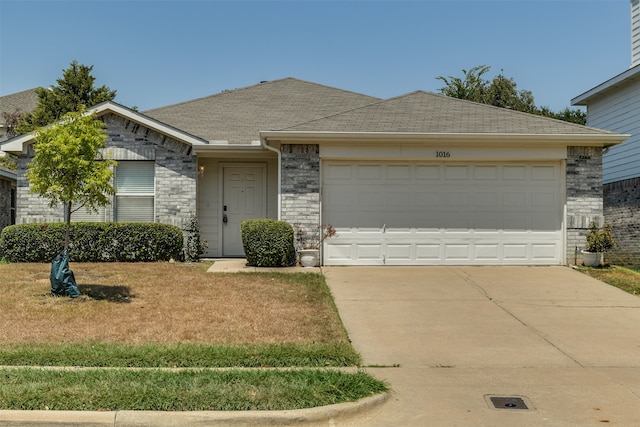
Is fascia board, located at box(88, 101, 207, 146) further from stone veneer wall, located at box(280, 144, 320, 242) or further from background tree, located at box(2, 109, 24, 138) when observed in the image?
background tree, located at box(2, 109, 24, 138)

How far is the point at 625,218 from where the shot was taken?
1678cm

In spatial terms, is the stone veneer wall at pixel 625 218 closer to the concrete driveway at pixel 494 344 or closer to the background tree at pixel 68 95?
the concrete driveway at pixel 494 344

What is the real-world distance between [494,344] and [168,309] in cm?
471

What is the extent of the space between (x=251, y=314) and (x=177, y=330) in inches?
49.0

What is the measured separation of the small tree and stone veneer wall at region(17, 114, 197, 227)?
521 cm

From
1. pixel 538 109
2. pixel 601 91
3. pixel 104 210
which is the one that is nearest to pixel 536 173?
pixel 601 91

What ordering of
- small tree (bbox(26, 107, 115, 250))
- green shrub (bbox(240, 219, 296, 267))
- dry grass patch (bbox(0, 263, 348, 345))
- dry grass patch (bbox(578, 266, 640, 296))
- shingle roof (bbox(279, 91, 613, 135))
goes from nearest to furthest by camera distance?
dry grass patch (bbox(0, 263, 348, 345)) → small tree (bbox(26, 107, 115, 250)) → dry grass patch (bbox(578, 266, 640, 296)) → green shrub (bbox(240, 219, 296, 267)) → shingle roof (bbox(279, 91, 613, 135))

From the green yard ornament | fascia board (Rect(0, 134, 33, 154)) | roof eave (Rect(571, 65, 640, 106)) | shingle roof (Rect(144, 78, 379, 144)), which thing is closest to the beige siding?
roof eave (Rect(571, 65, 640, 106))

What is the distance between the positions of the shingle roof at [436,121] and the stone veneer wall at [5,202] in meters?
10.2

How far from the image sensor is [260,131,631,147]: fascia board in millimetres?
12609

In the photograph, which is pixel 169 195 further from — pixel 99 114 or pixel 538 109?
pixel 538 109

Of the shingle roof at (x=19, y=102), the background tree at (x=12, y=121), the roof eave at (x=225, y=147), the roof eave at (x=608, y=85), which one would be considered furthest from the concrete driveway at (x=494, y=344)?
the shingle roof at (x=19, y=102)

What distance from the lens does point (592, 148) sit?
13211mm

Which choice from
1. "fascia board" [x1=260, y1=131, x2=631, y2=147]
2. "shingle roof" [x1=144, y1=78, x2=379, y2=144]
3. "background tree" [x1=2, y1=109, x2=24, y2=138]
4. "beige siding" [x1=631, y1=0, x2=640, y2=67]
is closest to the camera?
"fascia board" [x1=260, y1=131, x2=631, y2=147]
